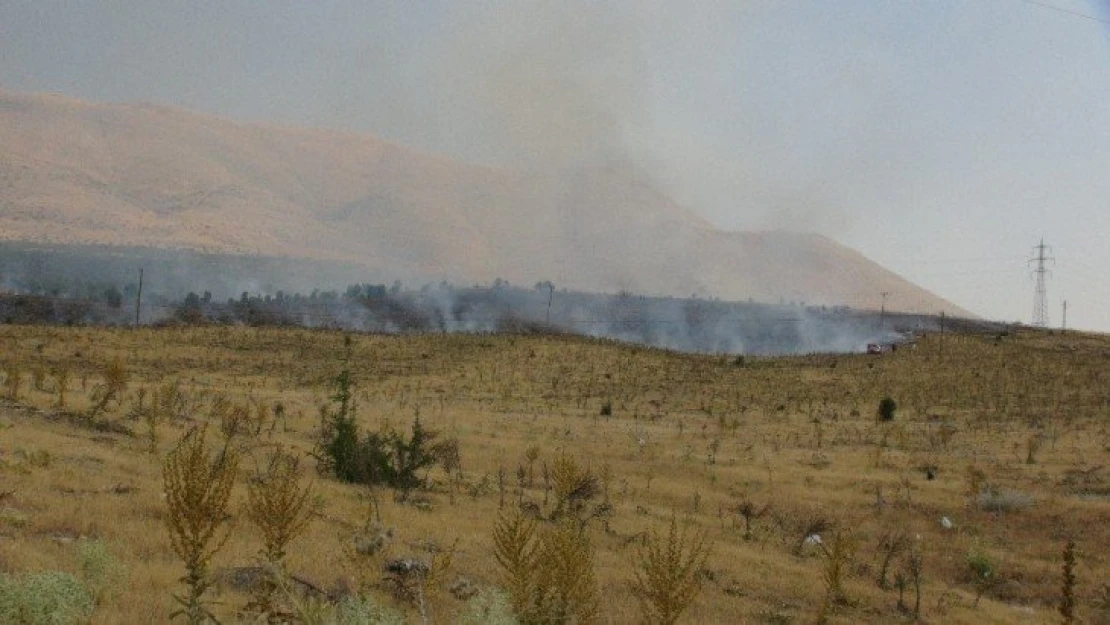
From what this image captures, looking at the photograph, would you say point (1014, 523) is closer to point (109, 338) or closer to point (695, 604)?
point (695, 604)

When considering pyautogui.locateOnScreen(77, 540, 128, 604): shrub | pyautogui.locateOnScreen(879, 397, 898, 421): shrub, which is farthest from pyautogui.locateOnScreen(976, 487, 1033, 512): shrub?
pyautogui.locateOnScreen(77, 540, 128, 604): shrub

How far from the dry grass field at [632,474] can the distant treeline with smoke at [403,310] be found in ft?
61.5

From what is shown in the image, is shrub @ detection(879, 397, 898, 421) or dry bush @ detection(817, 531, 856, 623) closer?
dry bush @ detection(817, 531, 856, 623)

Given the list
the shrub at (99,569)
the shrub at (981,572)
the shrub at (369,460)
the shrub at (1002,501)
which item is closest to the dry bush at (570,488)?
the shrub at (369,460)

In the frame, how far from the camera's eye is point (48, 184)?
15512cm

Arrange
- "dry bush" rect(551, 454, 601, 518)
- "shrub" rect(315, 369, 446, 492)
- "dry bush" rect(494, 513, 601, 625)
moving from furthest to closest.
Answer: "shrub" rect(315, 369, 446, 492) < "dry bush" rect(551, 454, 601, 518) < "dry bush" rect(494, 513, 601, 625)

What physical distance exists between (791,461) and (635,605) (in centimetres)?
1752

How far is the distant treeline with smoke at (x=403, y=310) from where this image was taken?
241 feet

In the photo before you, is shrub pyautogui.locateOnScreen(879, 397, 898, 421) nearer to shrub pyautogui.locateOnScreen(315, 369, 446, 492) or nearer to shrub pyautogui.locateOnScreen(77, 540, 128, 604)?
shrub pyautogui.locateOnScreen(315, 369, 446, 492)

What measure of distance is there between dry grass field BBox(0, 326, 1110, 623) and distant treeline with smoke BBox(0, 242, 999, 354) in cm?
1875

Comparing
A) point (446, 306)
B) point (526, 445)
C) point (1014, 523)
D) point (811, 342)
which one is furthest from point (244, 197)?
point (1014, 523)

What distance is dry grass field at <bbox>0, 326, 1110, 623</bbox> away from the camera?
11.5 m

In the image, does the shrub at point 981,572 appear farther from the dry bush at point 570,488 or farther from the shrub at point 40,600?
the shrub at point 40,600

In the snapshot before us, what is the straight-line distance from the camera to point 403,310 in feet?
294
